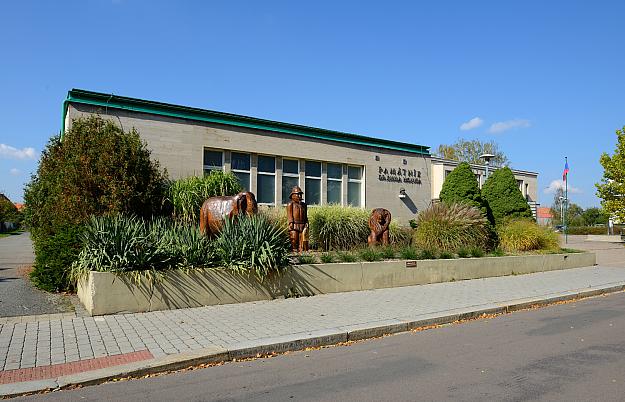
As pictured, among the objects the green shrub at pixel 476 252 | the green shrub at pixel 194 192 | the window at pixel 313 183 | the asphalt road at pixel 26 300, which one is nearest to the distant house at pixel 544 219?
the green shrub at pixel 476 252

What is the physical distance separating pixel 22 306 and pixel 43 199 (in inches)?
170

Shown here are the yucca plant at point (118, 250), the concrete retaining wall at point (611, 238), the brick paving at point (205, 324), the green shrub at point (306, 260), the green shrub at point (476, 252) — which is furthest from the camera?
the concrete retaining wall at point (611, 238)

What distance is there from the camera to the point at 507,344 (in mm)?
7047

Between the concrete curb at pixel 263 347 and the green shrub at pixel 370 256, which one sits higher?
the green shrub at pixel 370 256

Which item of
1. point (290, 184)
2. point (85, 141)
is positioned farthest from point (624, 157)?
point (85, 141)

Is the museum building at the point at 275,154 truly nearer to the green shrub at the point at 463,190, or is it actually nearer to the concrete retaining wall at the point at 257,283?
the green shrub at the point at 463,190

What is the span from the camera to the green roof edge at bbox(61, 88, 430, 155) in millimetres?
14664

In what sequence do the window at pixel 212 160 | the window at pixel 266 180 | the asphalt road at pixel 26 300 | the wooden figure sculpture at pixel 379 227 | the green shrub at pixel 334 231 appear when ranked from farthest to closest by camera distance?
1. the window at pixel 266 180
2. the window at pixel 212 160
3. the green shrub at pixel 334 231
4. the wooden figure sculpture at pixel 379 227
5. the asphalt road at pixel 26 300

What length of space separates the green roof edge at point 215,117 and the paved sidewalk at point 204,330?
887 centimetres

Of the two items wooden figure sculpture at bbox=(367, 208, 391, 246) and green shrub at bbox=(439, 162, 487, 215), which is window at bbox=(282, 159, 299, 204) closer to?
green shrub at bbox=(439, 162, 487, 215)

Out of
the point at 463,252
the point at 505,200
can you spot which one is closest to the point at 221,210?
the point at 463,252

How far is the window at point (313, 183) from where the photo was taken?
20.1m

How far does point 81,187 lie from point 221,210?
3157 mm

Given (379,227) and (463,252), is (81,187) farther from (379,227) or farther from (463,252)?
(463,252)
